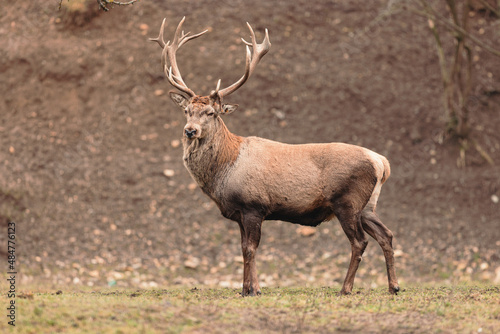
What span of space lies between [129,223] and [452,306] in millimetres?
9229

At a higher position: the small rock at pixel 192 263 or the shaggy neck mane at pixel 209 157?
the shaggy neck mane at pixel 209 157

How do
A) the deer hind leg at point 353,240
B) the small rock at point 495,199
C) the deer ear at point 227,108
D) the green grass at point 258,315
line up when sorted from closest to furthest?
the green grass at point 258,315 < the deer hind leg at point 353,240 < the deer ear at point 227,108 < the small rock at point 495,199

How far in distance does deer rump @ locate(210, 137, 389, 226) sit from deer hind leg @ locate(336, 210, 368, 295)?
15 cm

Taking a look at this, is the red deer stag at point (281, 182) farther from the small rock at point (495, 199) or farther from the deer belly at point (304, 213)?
the small rock at point (495, 199)

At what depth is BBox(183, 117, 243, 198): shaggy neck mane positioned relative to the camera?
32.3 feet

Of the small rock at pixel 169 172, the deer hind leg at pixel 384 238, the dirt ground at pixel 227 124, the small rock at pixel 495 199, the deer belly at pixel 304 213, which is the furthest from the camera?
the small rock at pixel 169 172

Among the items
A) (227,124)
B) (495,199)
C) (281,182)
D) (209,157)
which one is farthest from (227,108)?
(495,199)

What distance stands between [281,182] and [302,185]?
30cm

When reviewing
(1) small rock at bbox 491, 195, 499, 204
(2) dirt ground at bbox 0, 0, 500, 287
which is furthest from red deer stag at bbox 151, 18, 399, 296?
(1) small rock at bbox 491, 195, 499, 204

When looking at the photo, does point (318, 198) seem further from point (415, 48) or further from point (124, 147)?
point (415, 48)

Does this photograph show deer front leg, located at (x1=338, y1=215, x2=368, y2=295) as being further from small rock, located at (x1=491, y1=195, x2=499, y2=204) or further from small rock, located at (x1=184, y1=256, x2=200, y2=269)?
small rock, located at (x1=491, y1=195, x2=499, y2=204)

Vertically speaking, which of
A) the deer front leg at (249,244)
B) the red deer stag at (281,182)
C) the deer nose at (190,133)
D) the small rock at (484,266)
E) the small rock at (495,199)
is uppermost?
the deer nose at (190,133)

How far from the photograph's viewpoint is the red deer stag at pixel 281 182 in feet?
31.4

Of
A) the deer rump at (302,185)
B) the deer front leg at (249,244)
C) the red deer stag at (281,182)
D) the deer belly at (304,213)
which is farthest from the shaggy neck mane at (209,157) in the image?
the deer belly at (304,213)
